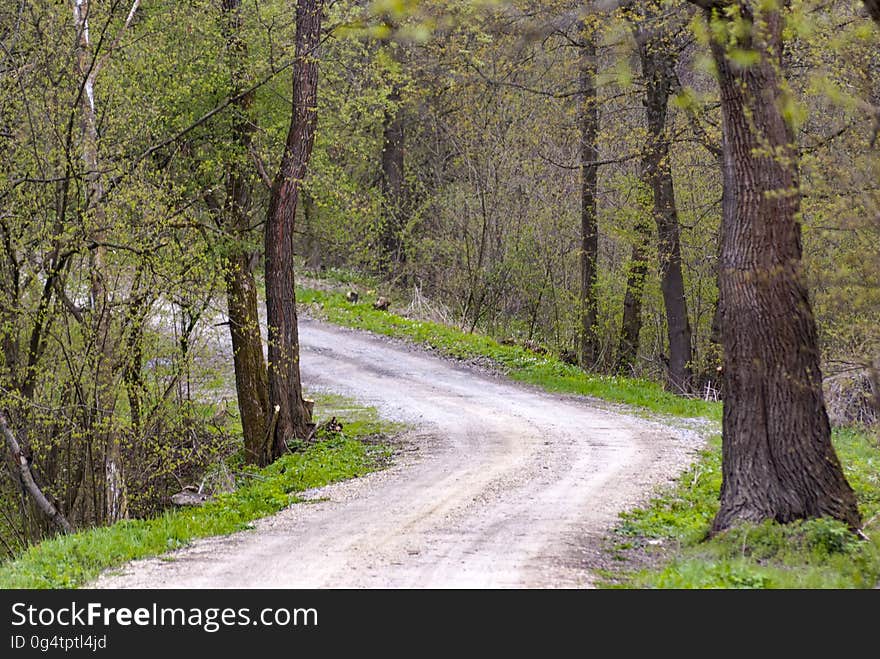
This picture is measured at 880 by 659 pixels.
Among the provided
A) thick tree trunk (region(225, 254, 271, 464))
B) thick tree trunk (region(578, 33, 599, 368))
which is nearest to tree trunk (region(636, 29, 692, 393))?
thick tree trunk (region(578, 33, 599, 368))

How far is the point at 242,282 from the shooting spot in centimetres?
1585

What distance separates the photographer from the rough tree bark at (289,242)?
1561 cm

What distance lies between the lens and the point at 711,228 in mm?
23969

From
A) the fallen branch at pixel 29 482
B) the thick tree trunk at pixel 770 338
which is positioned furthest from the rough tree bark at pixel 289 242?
the thick tree trunk at pixel 770 338

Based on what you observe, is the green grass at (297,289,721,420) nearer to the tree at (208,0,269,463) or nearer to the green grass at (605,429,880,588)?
the tree at (208,0,269,463)

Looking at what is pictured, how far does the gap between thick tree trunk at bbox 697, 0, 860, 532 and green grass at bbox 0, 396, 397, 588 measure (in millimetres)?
5161

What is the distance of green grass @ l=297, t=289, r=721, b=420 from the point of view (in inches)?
768

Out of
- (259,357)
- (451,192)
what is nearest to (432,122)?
(451,192)

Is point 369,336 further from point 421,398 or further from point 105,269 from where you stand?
point 105,269

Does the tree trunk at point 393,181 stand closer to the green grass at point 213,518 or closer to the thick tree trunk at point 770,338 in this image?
the green grass at point 213,518

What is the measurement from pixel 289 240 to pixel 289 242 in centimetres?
3

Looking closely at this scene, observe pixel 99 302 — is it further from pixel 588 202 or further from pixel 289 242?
pixel 588 202

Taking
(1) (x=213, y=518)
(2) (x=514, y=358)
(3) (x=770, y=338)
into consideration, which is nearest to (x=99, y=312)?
(1) (x=213, y=518)

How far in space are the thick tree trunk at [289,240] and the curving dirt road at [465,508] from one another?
212cm
